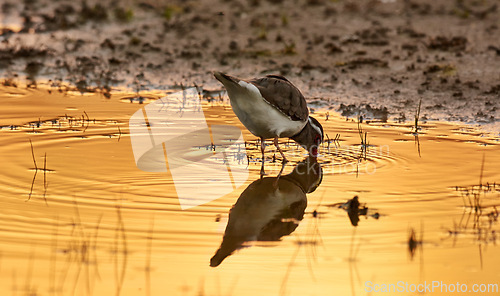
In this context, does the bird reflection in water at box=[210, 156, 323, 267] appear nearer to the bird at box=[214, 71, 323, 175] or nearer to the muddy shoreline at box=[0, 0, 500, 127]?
the bird at box=[214, 71, 323, 175]

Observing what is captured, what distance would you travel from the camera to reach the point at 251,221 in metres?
5.95

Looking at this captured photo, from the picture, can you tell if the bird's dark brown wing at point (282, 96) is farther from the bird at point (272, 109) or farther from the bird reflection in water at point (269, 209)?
the bird reflection in water at point (269, 209)

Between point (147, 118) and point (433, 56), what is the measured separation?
576 cm

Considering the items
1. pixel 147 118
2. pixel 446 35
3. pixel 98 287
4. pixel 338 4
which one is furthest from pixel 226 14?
pixel 98 287

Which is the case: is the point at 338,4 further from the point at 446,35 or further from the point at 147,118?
the point at 147,118

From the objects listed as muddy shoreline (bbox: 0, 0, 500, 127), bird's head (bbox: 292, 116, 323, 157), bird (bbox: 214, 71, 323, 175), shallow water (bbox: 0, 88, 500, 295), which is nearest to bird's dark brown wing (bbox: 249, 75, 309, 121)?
bird (bbox: 214, 71, 323, 175)

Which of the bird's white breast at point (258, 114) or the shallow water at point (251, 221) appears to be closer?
the shallow water at point (251, 221)

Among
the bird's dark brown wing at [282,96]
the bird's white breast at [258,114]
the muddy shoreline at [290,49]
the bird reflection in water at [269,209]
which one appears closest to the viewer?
the bird reflection in water at [269,209]

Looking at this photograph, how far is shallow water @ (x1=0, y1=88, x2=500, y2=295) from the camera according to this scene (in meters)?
4.72

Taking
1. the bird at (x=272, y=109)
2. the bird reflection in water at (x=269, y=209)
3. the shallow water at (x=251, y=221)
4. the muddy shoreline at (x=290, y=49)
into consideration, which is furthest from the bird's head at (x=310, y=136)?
the muddy shoreline at (x=290, y=49)

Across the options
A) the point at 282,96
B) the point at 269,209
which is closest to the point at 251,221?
the point at 269,209

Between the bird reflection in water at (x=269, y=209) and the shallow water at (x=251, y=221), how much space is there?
0.08ft

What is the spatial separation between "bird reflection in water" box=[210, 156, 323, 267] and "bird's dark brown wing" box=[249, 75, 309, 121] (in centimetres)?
62

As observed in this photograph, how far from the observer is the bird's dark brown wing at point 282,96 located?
7.68 m
